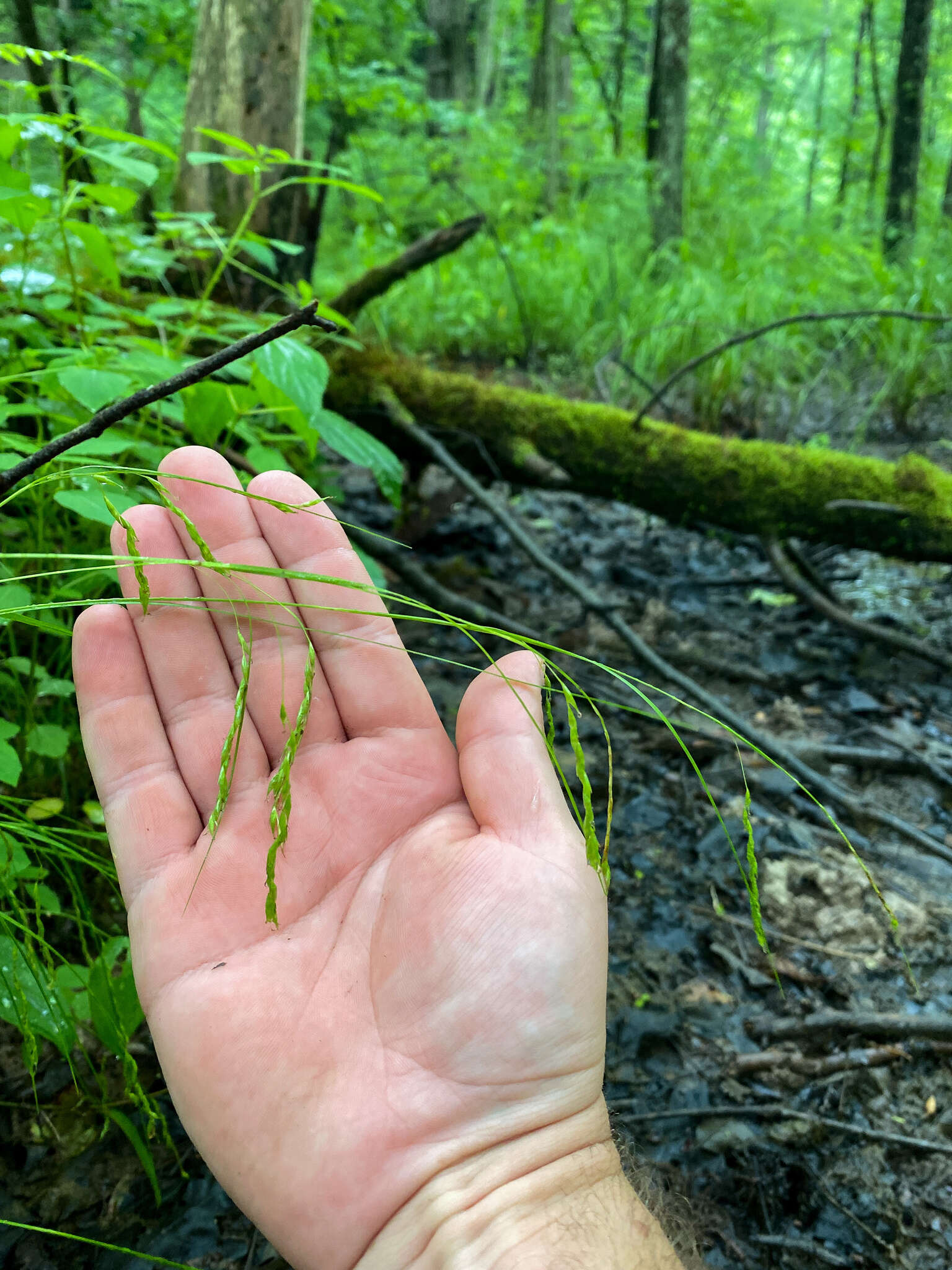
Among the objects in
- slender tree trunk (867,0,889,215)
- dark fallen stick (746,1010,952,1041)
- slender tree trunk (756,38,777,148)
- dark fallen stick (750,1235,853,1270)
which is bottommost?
dark fallen stick (750,1235,853,1270)

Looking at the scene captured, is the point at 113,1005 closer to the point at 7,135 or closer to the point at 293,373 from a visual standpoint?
the point at 293,373

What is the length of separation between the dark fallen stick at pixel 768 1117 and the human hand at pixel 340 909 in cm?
41

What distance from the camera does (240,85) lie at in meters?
2.87

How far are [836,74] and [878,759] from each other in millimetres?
23845

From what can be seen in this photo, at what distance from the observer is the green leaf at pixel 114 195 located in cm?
143

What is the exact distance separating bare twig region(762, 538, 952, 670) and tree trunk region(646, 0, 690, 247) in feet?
12.2

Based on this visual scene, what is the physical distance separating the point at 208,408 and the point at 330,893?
876 millimetres

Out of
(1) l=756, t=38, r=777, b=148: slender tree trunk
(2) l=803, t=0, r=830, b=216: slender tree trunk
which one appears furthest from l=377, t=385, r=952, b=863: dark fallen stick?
(1) l=756, t=38, r=777, b=148: slender tree trunk

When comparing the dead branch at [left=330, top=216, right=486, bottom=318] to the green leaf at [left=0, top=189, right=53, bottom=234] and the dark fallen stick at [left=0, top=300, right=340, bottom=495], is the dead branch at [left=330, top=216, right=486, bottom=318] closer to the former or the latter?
the green leaf at [left=0, top=189, right=53, bottom=234]

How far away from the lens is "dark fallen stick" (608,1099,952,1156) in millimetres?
1348

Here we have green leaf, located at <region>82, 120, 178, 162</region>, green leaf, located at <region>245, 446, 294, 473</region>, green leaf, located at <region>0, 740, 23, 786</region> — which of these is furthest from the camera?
green leaf, located at <region>245, 446, 294, 473</region>

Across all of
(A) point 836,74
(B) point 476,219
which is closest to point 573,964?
(B) point 476,219

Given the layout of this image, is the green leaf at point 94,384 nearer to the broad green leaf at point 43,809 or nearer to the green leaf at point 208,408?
the green leaf at point 208,408

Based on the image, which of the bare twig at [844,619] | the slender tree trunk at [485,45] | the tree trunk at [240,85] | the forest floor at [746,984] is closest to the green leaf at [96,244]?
the forest floor at [746,984]
